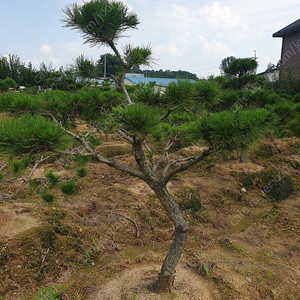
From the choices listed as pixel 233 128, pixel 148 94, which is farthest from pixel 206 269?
pixel 148 94

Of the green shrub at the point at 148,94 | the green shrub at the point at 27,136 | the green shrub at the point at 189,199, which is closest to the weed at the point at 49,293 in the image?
the green shrub at the point at 27,136

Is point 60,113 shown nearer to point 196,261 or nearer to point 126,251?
point 126,251

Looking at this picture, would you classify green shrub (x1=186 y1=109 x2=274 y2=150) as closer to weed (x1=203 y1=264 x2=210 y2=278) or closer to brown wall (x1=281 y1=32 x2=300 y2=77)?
weed (x1=203 y1=264 x2=210 y2=278)

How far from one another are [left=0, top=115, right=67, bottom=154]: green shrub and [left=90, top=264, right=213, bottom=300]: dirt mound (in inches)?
66.6

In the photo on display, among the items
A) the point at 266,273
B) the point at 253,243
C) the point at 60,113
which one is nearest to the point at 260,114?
the point at 60,113

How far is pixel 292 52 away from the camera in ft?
41.2

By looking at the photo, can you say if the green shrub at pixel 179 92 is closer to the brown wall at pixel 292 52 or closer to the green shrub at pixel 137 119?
the green shrub at pixel 137 119

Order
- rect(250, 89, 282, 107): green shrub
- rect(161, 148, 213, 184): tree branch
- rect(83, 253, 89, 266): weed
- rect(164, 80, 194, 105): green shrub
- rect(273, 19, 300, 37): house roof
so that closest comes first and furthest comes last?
rect(161, 148, 213, 184): tree branch < rect(164, 80, 194, 105): green shrub < rect(83, 253, 89, 266): weed < rect(250, 89, 282, 107): green shrub < rect(273, 19, 300, 37): house roof

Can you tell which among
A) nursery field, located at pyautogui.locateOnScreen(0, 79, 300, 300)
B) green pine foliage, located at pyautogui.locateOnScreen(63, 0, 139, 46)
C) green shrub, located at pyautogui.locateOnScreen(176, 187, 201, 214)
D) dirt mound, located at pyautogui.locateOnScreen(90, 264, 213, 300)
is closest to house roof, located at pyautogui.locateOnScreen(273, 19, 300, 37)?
nursery field, located at pyautogui.locateOnScreen(0, 79, 300, 300)

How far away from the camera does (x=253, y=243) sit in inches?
146

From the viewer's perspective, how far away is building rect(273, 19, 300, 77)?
12302 millimetres

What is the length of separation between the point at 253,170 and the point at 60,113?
4.79 metres

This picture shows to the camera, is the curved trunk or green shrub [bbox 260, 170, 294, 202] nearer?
the curved trunk

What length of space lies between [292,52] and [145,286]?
1332cm
